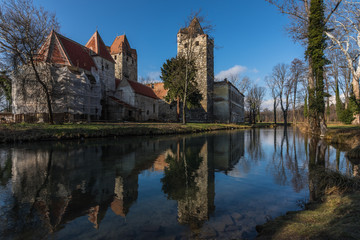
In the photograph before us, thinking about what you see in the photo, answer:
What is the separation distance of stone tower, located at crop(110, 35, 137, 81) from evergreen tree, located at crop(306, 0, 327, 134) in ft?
129

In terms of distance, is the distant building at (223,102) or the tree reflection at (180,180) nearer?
the tree reflection at (180,180)

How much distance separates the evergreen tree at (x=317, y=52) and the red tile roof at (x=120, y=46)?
4145 cm

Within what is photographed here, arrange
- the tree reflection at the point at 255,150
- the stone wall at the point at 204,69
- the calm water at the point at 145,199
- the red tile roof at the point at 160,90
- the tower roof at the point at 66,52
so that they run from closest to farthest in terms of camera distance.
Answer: the calm water at the point at 145,199 < the tree reflection at the point at 255,150 < the tower roof at the point at 66,52 < the stone wall at the point at 204,69 < the red tile roof at the point at 160,90

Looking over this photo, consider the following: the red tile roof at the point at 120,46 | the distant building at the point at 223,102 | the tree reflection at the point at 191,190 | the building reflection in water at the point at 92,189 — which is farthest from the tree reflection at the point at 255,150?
the red tile roof at the point at 120,46

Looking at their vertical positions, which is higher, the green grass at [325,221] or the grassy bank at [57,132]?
the grassy bank at [57,132]

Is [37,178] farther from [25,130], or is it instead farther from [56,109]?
[56,109]

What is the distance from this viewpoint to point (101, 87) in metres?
31.9

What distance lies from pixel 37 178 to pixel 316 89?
17455mm

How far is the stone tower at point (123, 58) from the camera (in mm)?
47281

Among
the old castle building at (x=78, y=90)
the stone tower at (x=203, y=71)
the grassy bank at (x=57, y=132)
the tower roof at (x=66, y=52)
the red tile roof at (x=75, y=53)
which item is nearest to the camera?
the grassy bank at (x=57, y=132)

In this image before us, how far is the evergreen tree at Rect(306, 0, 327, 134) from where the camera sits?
47.8ft

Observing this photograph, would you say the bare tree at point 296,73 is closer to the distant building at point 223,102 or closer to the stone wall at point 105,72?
the distant building at point 223,102

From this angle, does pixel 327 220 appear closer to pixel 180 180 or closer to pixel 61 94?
pixel 180 180

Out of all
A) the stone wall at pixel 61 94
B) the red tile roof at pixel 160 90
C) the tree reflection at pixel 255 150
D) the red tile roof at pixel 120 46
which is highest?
the red tile roof at pixel 120 46
